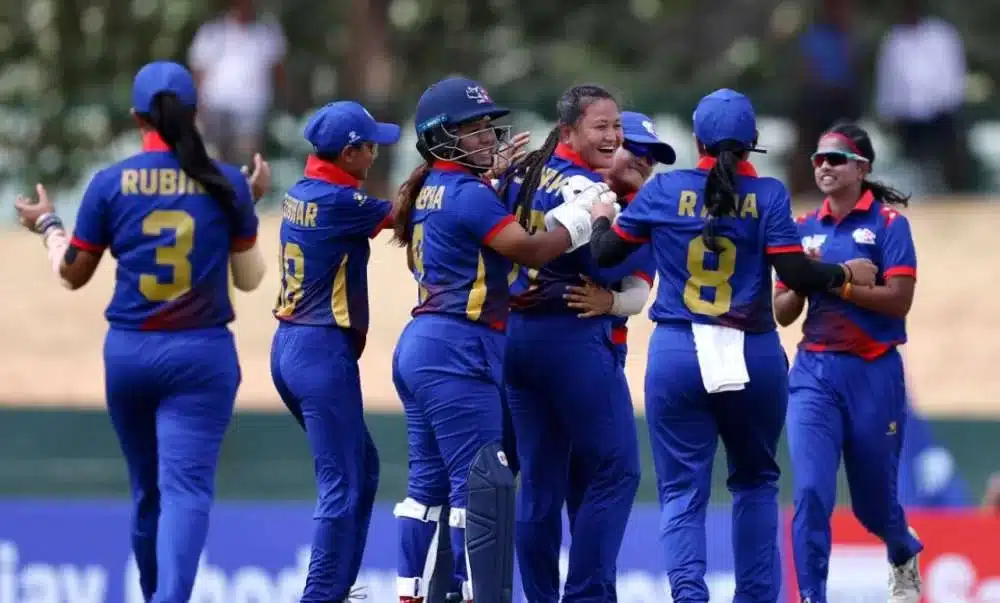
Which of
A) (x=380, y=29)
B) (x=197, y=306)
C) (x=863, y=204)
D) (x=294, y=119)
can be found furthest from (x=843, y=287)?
(x=380, y=29)

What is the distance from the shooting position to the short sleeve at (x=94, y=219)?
28.0 feet

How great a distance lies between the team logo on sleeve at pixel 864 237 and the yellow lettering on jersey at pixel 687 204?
1.30 metres

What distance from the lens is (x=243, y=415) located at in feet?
49.6

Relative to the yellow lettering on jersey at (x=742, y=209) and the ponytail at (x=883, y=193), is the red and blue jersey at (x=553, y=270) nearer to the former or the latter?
the yellow lettering on jersey at (x=742, y=209)

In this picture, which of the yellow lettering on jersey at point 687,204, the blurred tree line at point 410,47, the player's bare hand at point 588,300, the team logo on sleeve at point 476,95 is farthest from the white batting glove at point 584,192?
the blurred tree line at point 410,47

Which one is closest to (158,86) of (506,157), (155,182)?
(155,182)

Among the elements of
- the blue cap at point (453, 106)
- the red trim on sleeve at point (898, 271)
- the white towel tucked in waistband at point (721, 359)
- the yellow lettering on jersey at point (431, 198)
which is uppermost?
the blue cap at point (453, 106)

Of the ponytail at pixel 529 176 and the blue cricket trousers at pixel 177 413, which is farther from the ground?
the ponytail at pixel 529 176

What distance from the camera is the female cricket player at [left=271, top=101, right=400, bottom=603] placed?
847 centimetres

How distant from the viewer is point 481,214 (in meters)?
7.89

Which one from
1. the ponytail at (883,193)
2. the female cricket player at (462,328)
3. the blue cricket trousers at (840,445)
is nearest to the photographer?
the female cricket player at (462,328)

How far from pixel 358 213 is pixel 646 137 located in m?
1.28

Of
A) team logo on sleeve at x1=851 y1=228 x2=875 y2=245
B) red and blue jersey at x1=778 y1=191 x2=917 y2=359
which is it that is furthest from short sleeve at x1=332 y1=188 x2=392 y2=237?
team logo on sleeve at x1=851 y1=228 x2=875 y2=245

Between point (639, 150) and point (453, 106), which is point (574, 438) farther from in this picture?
point (453, 106)
